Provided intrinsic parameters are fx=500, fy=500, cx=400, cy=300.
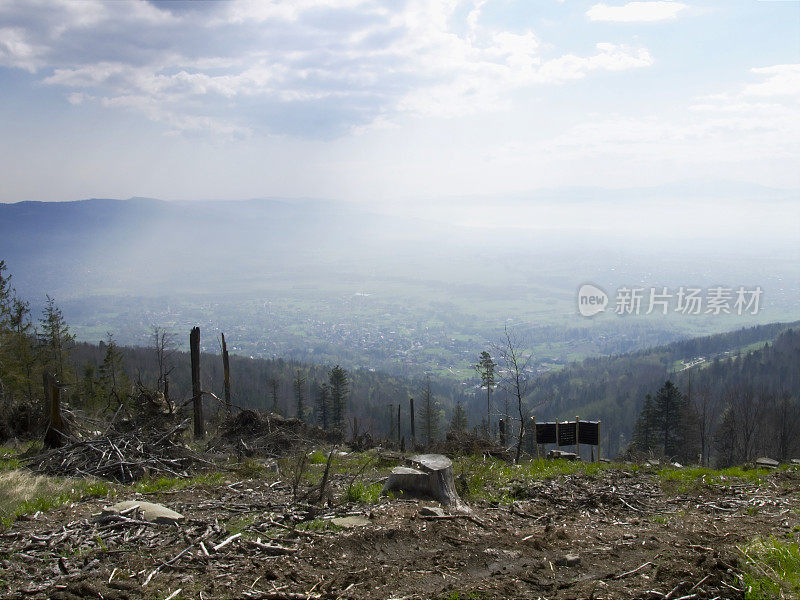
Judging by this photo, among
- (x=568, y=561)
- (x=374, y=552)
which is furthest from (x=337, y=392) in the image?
(x=568, y=561)

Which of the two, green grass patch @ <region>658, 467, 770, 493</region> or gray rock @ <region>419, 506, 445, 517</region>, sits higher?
gray rock @ <region>419, 506, 445, 517</region>

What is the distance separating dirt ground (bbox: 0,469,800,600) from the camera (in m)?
4.77

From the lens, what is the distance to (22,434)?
16.7m

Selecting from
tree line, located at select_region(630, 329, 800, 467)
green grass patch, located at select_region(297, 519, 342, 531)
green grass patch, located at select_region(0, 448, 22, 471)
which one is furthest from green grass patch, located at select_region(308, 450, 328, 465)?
tree line, located at select_region(630, 329, 800, 467)

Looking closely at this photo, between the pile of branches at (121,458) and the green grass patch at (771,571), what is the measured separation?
10296 mm

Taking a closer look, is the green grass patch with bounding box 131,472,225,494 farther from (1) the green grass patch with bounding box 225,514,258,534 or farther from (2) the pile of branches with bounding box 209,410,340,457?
(2) the pile of branches with bounding box 209,410,340,457

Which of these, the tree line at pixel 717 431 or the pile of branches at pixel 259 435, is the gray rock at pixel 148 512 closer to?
the pile of branches at pixel 259 435

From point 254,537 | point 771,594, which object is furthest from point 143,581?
point 771,594

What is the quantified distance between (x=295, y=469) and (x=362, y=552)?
227 inches

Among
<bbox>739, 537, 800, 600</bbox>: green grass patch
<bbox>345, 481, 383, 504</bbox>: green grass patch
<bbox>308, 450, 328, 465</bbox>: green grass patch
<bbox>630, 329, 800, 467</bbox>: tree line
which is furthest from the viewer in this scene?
<bbox>630, 329, 800, 467</bbox>: tree line

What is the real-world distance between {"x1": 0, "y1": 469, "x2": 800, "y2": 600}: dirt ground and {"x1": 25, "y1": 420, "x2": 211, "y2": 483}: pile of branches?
278cm

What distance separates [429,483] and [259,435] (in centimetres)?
1104

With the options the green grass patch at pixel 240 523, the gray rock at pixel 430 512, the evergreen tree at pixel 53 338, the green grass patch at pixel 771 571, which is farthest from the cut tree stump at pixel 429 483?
the evergreen tree at pixel 53 338

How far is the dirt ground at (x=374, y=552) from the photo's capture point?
477 centimetres
